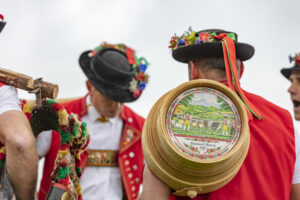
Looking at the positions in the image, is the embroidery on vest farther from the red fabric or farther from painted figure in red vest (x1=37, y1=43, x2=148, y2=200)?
the red fabric

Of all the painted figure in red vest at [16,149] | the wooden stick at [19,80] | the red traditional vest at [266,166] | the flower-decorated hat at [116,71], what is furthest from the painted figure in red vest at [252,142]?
the flower-decorated hat at [116,71]

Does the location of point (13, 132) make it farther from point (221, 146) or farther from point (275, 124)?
point (275, 124)

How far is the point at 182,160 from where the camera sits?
231 centimetres

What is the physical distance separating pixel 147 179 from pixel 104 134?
9.40 ft

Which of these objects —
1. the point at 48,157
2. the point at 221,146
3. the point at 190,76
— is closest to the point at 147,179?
the point at 221,146

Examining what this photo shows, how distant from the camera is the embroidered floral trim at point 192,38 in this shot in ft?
9.12

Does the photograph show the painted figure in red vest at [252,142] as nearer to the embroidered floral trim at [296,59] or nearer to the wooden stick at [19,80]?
the wooden stick at [19,80]

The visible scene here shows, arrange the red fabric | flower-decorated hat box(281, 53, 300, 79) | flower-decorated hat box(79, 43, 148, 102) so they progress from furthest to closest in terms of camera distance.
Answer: flower-decorated hat box(281, 53, 300, 79), flower-decorated hat box(79, 43, 148, 102), the red fabric

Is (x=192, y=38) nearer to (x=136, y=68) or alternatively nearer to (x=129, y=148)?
(x=129, y=148)

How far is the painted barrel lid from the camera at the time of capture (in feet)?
A: 7.65

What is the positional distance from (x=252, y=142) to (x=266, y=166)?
0.44ft

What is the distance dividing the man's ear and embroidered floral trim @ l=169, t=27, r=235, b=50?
13 centimetres

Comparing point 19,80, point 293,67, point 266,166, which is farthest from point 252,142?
point 293,67

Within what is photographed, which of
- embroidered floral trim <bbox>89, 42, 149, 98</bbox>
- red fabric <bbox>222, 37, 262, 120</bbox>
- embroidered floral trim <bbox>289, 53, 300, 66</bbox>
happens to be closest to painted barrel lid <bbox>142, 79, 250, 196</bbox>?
red fabric <bbox>222, 37, 262, 120</bbox>
